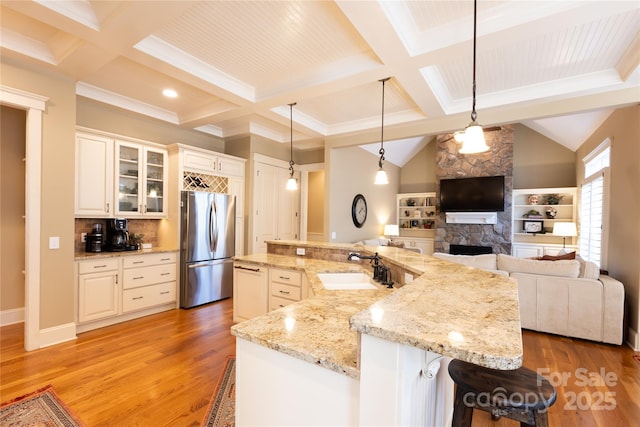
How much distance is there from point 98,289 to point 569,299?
5.42 meters

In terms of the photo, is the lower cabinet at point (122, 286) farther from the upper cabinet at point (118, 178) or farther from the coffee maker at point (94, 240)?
the upper cabinet at point (118, 178)

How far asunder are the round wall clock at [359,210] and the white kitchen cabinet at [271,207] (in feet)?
3.87

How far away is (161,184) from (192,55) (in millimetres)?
2171

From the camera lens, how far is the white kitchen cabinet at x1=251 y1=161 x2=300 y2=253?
5203 millimetres

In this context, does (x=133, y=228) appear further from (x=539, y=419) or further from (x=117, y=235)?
(x=539, y=419)

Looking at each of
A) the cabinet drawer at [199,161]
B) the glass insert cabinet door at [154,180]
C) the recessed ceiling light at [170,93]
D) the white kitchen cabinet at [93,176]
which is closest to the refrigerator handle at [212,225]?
the cabinet drawer at [199,161]

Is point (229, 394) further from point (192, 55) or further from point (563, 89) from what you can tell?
point (563, 89)

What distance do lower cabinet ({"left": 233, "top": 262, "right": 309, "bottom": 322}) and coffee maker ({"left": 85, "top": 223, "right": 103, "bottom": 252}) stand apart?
173 centimetres

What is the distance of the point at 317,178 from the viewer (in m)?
8.05

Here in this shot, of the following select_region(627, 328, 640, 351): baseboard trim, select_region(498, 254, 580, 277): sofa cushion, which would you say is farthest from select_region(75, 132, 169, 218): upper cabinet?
select_region(627, 328, 640, 351): baseboard trim

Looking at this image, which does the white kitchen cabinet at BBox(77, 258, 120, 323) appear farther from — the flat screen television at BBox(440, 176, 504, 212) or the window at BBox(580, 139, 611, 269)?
the flat screen television at BBox(440, 176, 504, 212)

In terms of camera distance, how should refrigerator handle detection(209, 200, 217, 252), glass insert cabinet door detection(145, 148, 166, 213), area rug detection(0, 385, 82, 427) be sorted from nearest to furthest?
area rug detection(0, 385, 82, 427) < glass insert cabinet door detection(145, 148, 166, 213) < refrigerator handle detection(209, 200, 217, 252)

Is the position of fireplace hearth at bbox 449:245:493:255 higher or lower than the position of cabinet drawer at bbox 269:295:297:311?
higher

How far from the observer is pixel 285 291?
Answer: 3051 mm
